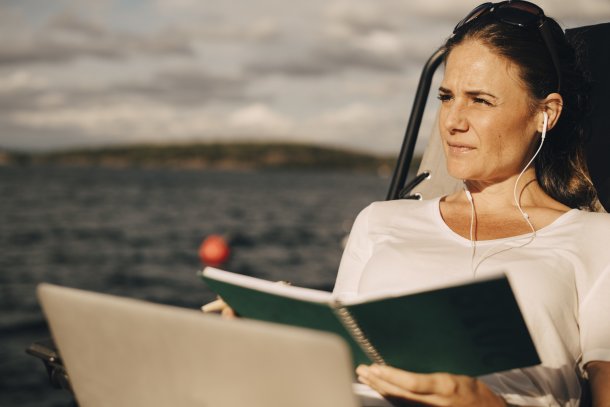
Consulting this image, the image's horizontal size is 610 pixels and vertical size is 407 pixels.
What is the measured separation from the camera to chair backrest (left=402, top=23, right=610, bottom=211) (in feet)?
8.00

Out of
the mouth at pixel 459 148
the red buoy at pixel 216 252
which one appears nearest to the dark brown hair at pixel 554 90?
the mouth at pixel 459 148

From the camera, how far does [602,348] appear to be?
1805 mm

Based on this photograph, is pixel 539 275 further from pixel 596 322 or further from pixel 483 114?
pixel 483 114

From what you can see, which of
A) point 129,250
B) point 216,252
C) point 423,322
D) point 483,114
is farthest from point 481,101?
point 129,250

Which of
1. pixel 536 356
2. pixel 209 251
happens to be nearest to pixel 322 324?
pixel 536 356

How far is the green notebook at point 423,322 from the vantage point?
120 centimetres

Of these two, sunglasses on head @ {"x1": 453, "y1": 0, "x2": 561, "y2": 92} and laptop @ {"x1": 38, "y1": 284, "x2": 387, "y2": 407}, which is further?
sunglasses on head @ {"x1": 453, "y1": 0, "x2": 561, "y2": 92}

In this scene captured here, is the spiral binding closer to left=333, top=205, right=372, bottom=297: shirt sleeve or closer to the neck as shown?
left=333, top=205, right=372, bottom=297: shirt sleeve

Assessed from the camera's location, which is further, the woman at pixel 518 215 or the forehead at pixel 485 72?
the forehead at pixel 485 72

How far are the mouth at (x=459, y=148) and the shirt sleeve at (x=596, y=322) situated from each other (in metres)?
0.60

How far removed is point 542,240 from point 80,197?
48599 millimetres

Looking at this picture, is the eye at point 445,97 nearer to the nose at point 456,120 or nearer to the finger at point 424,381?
the nose at point 456,120

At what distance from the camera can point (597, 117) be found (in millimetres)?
2564

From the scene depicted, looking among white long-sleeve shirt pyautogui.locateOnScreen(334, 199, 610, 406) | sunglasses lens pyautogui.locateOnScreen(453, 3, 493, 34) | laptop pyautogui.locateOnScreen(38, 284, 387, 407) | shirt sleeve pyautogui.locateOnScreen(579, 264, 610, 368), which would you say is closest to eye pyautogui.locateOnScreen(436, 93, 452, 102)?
sunglasses lens pyautogui.locateOnScreen(453, 3, 493, 34)
